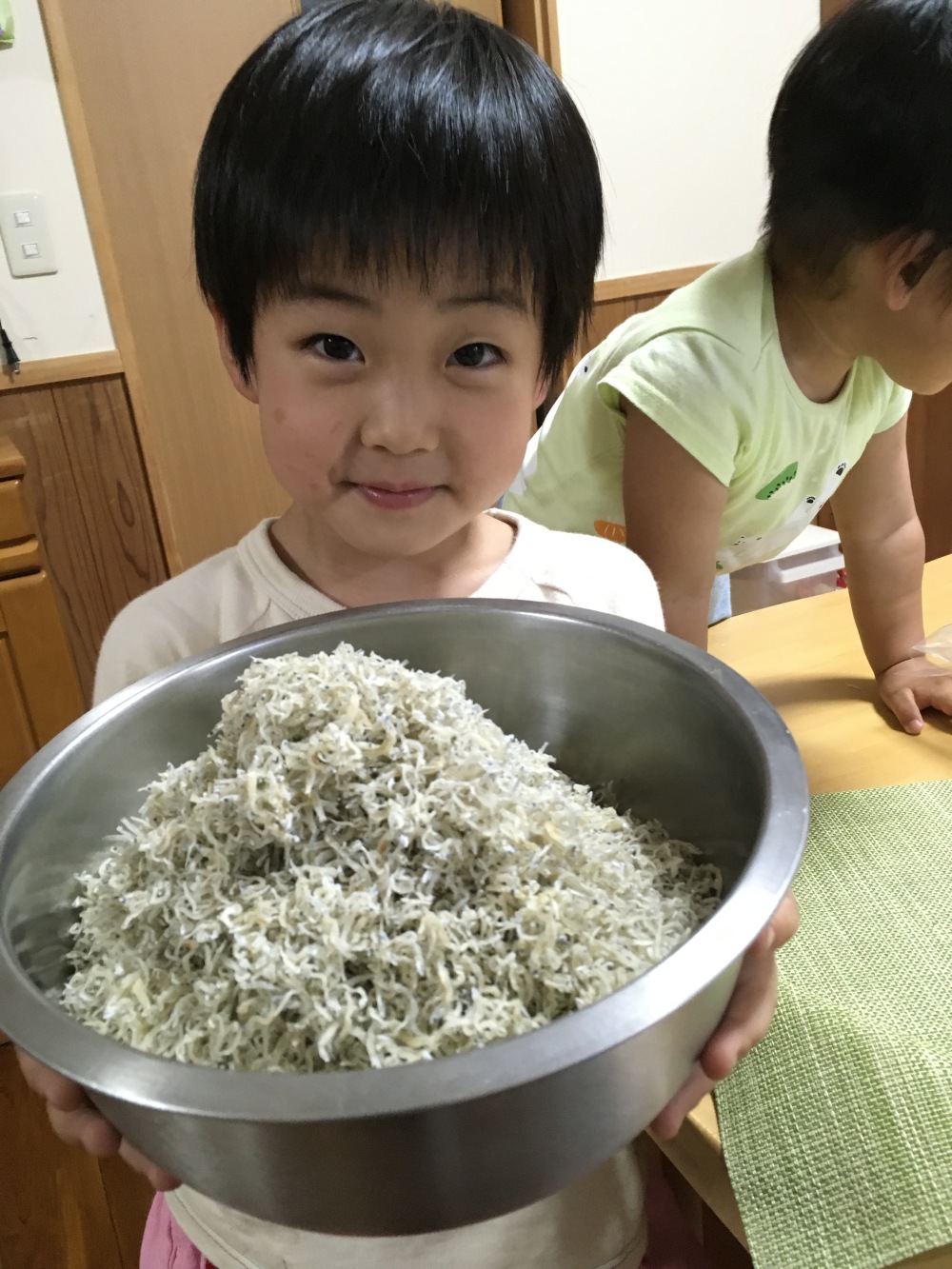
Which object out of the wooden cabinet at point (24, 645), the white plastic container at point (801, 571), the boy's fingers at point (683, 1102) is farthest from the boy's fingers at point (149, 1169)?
the white plastic container at point (801, 571)

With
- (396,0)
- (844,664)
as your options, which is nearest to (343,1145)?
(396,0)

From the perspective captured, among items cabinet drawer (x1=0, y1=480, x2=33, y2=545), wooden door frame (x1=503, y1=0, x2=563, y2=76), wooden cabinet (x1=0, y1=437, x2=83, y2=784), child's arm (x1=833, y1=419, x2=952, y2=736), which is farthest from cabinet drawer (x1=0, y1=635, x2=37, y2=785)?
wooden door frame (x1=503, y1=0, x2=563, y2=76)

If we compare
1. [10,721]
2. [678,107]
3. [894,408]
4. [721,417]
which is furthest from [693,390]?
[678,107]

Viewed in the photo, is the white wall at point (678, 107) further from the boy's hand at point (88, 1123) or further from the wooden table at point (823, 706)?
the boy's hand at point (88, 1123)

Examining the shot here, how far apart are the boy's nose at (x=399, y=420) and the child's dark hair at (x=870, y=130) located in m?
0.53

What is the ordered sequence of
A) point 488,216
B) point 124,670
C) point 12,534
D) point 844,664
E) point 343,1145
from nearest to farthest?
point 343,1145 < point 488,216 < point 124,670 < point 844,664 < point 12,534

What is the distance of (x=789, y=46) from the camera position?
95.7 inches

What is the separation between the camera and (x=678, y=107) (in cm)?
232

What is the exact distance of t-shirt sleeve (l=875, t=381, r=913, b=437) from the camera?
3.51ft

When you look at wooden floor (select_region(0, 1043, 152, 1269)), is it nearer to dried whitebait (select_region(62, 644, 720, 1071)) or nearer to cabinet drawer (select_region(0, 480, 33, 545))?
cabinet drawer (select_region(0, 480, 33, 545))

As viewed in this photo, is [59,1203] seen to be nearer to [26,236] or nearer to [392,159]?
[392,159]

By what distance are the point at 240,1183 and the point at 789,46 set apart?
2970 millimetres

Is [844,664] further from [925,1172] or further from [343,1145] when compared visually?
[343,1145]

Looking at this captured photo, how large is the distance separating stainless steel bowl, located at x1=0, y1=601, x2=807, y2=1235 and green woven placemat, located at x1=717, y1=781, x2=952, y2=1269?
0.50 ft
